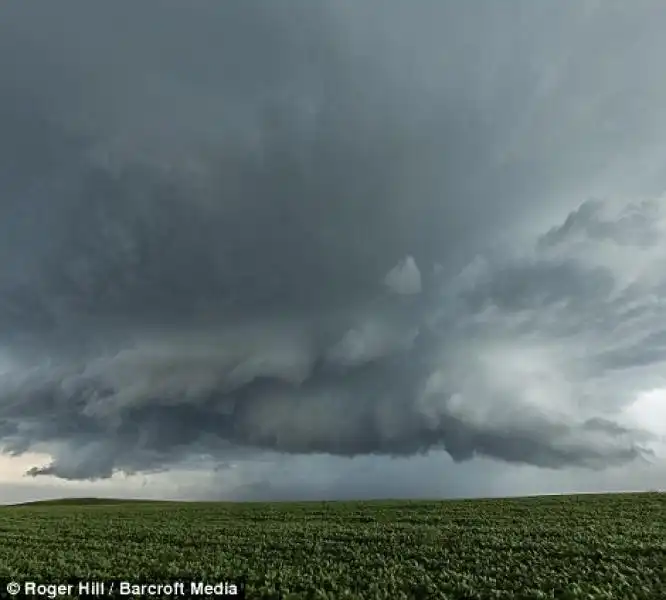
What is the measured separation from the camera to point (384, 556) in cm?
2948

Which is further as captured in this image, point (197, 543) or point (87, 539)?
point (87, 539)

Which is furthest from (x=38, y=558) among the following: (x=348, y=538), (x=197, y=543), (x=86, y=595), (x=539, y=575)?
(x=539, y=575)

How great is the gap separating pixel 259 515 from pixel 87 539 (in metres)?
24.2

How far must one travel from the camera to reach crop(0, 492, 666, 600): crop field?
21641mm

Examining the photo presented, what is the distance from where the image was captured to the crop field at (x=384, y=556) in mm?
21641

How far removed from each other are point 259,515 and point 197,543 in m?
27.0

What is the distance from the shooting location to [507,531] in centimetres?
3947

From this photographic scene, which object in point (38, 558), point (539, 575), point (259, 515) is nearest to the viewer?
A: point (539, 575)

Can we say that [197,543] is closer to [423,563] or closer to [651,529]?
[423,563]

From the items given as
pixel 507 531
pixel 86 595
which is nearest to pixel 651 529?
pixel 507 531

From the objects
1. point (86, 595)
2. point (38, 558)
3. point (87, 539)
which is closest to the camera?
point (86, 595)

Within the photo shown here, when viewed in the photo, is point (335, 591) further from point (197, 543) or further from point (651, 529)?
point (651, 529)

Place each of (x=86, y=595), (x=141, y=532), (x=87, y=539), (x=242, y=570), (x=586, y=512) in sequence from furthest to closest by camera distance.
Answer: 1. (x=586, y=512)
2. (x=141, y=532)
3. (x=87, y=539)
4. (x=242, y=570)
5. (x=86, y=595)

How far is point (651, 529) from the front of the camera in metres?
39.7
